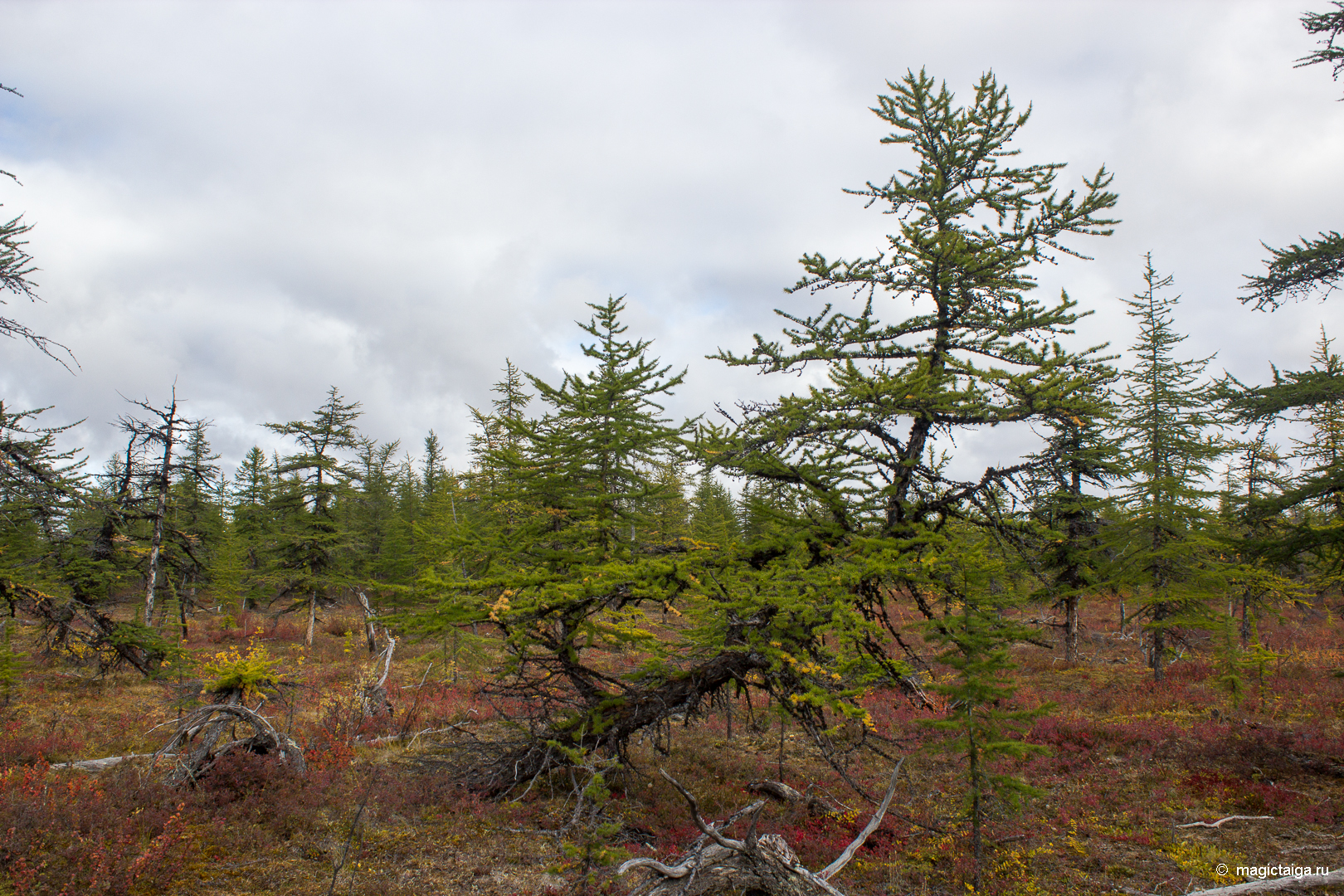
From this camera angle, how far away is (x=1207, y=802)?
10.6 meters

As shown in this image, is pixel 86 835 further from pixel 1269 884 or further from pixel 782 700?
pixel 1269 884

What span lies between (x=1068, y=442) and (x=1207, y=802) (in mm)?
8663

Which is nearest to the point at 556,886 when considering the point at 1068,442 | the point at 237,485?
the point at 1068,442

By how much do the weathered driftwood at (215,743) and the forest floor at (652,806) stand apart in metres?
0.33

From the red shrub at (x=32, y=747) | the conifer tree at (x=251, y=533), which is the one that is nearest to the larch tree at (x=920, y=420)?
the red shrub at (x=32, y=747)

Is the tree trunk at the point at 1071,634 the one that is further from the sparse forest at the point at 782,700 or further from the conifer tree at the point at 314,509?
the conifer tree at the point at 314,509

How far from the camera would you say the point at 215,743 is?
9781 millimetres

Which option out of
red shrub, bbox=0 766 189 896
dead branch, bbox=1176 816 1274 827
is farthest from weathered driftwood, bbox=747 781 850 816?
red shrub, bbox=0 766 189 896

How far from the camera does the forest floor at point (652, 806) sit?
7473mm

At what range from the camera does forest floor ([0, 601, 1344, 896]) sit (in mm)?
7473

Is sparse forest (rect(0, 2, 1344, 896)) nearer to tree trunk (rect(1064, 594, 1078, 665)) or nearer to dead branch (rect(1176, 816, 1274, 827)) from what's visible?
dead branch (rect(1176, 816, 1274, 827))

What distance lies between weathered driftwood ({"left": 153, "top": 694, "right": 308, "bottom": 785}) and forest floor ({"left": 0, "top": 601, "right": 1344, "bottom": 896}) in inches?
12.8

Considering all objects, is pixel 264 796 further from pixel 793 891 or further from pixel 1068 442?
pixel 1068 442

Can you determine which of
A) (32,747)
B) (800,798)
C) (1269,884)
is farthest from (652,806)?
(32,747)
